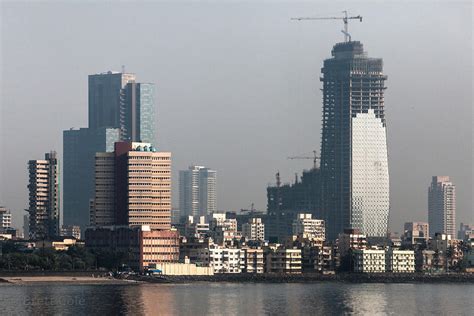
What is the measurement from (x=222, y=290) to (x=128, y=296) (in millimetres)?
27364

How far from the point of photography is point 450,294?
646 feet

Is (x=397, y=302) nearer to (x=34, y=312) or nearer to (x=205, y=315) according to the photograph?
(x=205, y=315)

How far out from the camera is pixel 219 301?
164 meters

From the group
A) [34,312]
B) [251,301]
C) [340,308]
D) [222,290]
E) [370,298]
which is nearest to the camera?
[34,312]

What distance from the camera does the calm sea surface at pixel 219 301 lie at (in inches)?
5699

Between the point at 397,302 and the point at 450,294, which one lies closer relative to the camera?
the point at 397,302

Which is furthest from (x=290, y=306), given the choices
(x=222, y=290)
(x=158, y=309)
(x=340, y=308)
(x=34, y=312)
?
(x=222, y=290)

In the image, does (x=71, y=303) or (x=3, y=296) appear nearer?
(x=71, y=303)

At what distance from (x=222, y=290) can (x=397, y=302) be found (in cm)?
3241

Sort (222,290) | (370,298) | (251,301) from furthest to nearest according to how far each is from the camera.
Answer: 1. (222,290)
2. (370,298)
3. (251,301)

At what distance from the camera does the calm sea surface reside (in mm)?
144750

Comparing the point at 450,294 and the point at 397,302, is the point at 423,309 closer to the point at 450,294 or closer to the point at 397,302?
the point at 397,302

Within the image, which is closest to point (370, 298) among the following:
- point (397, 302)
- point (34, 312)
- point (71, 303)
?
point (397, 302)

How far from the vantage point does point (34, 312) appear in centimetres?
13800
